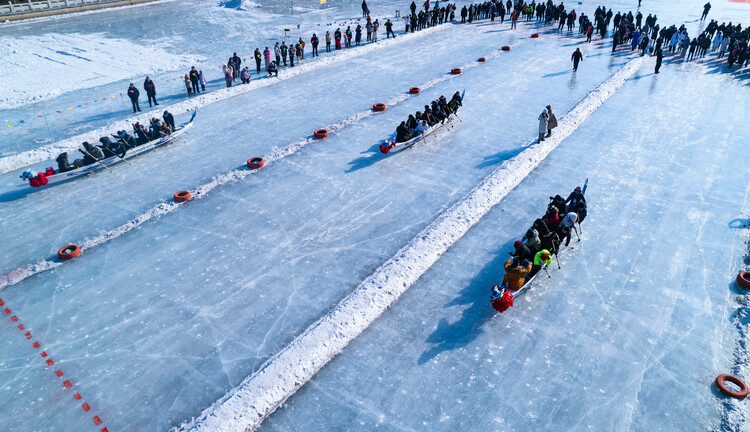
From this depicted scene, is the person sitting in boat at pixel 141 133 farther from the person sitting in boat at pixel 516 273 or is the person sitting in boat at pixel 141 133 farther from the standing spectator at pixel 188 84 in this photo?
the person sitting in boat at pixel 516 273

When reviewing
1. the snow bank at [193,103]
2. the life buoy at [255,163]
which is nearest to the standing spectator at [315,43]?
the snow bank at [193,103]

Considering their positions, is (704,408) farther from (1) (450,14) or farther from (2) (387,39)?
(1) (450,14)

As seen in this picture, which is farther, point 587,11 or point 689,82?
point 587,11

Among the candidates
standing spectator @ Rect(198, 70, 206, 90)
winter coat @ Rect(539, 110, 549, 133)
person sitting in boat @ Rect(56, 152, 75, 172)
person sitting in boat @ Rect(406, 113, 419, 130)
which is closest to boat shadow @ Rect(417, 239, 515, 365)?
winter coat @ Rect(539, 110, 549, 133)

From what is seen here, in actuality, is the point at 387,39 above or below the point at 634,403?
above

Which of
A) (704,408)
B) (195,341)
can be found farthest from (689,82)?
(195,341)

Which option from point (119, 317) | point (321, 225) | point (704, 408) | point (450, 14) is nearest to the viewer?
point (704, 408)
